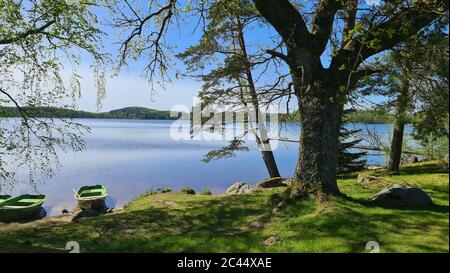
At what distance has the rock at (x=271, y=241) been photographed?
7.98 meters

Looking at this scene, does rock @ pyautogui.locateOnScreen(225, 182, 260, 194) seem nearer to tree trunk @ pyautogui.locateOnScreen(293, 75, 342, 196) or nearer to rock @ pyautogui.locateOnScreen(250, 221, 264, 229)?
tree trunk @ pyautogui.locateOnScreen(293, 75, 342, 196)

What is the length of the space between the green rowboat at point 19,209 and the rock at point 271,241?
15.2 meters

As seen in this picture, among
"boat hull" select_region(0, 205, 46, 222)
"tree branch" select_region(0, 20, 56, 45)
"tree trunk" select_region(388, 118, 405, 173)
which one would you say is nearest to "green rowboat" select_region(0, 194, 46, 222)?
"boat hull" select_region(0, 205, 46, 222)

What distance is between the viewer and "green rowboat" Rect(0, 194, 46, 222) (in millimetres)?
18391

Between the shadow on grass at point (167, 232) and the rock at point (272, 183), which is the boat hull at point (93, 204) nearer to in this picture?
the rock at point (272, 183)

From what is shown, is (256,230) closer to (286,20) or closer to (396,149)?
(286,20)

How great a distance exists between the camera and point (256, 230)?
30.7 ft

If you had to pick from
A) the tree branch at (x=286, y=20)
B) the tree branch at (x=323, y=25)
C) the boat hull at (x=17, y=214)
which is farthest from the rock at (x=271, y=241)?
the boat hull at (x=17, y=214)

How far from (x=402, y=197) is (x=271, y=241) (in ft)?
13.6

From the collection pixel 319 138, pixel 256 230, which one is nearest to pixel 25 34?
pixel 256 230

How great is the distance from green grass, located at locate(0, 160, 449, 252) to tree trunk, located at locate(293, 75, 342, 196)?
0.63 meters

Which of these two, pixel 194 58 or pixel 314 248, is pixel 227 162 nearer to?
pixel 194 58

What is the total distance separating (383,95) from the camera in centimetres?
1753
